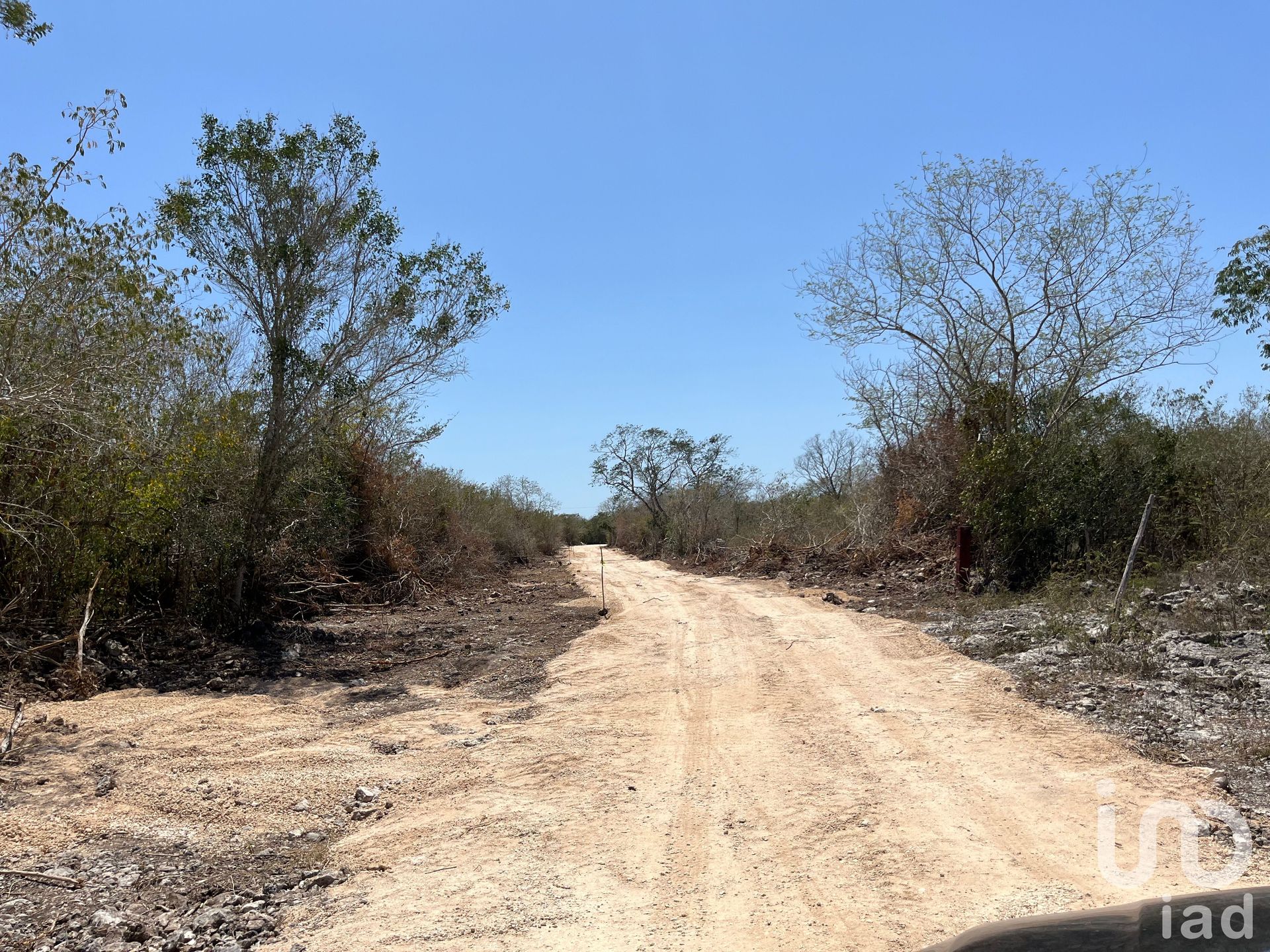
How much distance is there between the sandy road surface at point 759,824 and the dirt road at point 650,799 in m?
0.02

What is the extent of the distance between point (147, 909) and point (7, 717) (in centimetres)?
391

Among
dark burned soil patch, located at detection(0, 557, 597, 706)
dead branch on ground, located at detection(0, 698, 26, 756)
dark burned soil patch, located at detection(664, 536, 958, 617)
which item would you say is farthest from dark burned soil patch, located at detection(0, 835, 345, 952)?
dark burned soil patch, located at detection(664, 536, 958, 617)

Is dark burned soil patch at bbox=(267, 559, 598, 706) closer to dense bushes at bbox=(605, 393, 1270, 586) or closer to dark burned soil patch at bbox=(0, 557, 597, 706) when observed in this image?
dark burned soil patch at bbox=(0, 557, 597, 706)

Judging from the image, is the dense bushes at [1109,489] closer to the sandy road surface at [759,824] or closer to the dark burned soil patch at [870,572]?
the dark burned soil patch at [870,572]

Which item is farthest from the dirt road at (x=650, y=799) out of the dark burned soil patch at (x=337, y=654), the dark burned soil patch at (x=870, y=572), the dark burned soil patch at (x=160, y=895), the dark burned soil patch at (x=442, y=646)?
the dark burned soil patch at (x=870, y=572)

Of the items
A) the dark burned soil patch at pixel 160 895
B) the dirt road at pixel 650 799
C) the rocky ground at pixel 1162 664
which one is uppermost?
the rocky ground at pixel 1162 664

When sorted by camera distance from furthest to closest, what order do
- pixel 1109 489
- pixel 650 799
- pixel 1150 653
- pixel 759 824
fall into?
pixel 1109 489 < pixel 1150 653 < pixel 650 799 < pixel 759 824

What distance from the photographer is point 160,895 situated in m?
4.55

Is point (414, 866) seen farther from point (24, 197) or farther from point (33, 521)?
point (24, 197)

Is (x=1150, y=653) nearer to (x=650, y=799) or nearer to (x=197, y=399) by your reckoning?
(x=650, y=799)

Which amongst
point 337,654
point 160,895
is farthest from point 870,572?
point 160,895

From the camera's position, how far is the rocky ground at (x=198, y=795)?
14.3 ft

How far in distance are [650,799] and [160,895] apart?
2.96 metres

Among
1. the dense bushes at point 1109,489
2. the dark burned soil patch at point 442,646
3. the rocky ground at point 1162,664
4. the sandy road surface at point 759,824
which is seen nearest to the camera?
the sandy road surface at point 759,824
